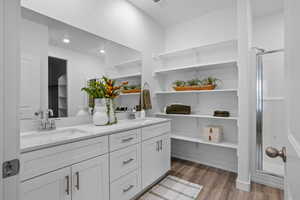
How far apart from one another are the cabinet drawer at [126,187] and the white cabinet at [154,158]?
12cm

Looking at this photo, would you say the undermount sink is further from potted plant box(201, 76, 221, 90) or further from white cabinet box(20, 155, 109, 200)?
potted plant box(201, 76, 221, 90)

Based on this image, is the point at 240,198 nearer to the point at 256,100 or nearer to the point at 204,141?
the point at 204,141

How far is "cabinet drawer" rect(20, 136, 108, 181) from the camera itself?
0.93 meters

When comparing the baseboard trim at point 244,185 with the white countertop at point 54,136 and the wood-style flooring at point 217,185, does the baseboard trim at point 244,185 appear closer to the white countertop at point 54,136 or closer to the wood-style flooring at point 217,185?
the wood-style flooring at point 217,185

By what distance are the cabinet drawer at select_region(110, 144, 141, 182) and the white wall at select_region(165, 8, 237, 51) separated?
7.29 feet

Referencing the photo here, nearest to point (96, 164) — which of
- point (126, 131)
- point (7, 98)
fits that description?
point (126, 131)

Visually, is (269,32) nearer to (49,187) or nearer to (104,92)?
(104,92)

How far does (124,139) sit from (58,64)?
3.58 feet

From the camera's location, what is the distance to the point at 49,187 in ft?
3.34

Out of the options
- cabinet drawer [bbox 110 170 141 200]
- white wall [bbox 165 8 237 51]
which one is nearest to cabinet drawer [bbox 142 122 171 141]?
cabinet drawer [bbox 110 170 141 200]

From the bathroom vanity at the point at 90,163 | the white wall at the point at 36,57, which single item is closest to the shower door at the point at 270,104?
the bathroom vanity at the point at 90,163

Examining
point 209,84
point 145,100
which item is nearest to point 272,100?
point 209,84

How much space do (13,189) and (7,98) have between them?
12.1 inches

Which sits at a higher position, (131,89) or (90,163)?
(131,89)
